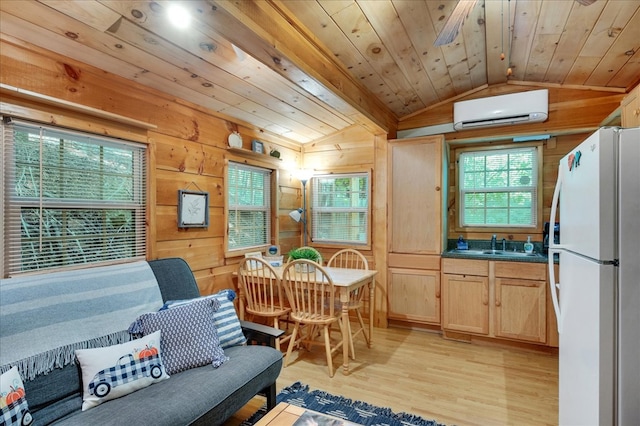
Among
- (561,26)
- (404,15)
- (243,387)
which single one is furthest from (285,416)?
(561,26)

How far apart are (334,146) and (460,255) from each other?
6.43 feet

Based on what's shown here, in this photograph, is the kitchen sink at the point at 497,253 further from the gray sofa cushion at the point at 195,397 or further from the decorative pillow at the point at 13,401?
the decorative pillow at the point at 13,401

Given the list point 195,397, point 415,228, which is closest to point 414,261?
point 415,228

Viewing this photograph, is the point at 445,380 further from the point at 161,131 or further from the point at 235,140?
the point at 161,131

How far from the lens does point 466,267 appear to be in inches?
133

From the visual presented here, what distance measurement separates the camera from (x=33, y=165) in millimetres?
1876

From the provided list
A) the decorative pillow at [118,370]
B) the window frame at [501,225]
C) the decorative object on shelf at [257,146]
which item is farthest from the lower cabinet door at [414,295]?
the decorative pillow at [118,370]

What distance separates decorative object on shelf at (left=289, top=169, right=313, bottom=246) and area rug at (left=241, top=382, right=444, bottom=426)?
2.06 metres

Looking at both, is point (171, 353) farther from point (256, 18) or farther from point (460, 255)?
point (460, 255)

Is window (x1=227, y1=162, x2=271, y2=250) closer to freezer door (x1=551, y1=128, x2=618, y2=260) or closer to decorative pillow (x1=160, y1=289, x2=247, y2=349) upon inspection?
decorative pillow (x1=160, y1=289, x2=247, y2=349)

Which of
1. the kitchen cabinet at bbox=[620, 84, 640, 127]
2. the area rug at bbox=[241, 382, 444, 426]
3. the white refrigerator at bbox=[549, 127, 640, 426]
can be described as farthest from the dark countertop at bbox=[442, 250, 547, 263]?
the white refrigerator at bbox=[549, 127, 640, 426]

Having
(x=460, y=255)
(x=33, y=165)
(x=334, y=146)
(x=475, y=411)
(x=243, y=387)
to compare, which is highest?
(x=334, y=146)

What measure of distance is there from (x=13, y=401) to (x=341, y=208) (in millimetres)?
3334

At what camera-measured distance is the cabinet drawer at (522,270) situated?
3.07 m
